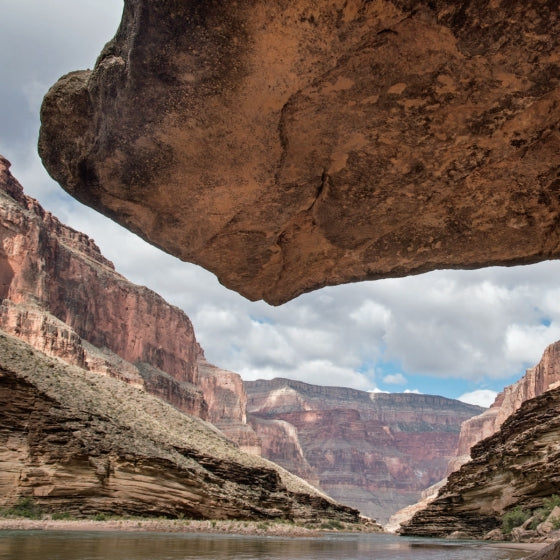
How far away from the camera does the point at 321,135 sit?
13.6ft

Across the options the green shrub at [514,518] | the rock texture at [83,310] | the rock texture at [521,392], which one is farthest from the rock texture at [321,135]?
the rock texture at [521,392]

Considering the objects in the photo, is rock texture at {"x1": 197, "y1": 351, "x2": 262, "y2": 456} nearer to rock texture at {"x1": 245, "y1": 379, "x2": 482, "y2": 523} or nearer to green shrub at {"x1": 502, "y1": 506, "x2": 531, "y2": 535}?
A: rock texture at {"x1": 245, "y1": 379, "x2": 482, "y2": 523}

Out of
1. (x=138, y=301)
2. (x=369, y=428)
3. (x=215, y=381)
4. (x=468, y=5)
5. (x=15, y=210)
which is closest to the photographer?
(x=468, y=5)

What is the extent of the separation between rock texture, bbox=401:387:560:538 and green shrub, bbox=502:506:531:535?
0.65 metres

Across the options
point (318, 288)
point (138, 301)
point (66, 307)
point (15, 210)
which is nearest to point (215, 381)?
point (138, 301)

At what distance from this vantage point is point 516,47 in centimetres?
333

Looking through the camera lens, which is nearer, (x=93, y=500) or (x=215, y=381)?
(x=93, y=500)

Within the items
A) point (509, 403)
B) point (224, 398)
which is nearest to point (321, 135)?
point (509, 403)

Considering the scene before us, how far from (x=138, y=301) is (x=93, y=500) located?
243 ft

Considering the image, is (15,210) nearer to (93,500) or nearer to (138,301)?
(138,301)

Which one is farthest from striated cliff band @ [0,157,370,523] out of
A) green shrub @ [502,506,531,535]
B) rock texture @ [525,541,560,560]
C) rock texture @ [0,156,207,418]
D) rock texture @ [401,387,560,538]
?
rock texture @ [525,541,560,560]

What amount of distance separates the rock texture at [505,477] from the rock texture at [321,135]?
2423cm

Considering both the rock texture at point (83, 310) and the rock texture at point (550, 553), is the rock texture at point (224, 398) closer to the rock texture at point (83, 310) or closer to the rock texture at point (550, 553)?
the rock texture at point (83, 310)

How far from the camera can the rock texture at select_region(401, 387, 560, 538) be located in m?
27.0
